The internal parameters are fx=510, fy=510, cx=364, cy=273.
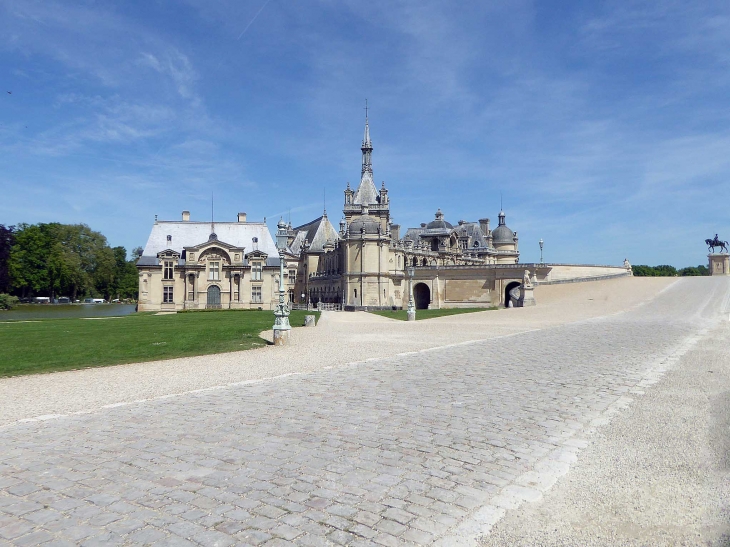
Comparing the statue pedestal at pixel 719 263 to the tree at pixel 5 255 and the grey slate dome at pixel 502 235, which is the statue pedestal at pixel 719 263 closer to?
the grey slate dome at pixel 502 235

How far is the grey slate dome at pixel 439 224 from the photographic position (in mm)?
79600

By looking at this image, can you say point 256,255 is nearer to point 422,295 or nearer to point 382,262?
point 382,262

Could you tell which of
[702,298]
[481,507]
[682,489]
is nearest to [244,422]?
[481,507]

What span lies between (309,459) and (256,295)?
175 feet

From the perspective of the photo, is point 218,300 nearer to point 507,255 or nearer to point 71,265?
point 71,265

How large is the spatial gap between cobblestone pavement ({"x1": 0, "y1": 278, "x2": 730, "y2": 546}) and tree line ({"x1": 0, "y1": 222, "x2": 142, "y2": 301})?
74.9m

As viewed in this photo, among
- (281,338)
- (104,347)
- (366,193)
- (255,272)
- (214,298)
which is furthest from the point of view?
(366,193)

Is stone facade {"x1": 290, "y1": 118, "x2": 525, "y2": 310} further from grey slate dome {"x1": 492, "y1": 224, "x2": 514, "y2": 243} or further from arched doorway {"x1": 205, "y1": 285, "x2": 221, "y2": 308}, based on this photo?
arched doorway {"x1": 205, "y1": 285, "x2": 221, "y2": 308}

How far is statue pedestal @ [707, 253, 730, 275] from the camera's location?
219 feet

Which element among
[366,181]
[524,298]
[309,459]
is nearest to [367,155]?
[366,181]

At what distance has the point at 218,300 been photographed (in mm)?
57406

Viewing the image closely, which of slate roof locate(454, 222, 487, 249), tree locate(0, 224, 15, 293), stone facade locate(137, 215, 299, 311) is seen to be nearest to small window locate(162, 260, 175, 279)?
stone facade locate(137, 215, 299, 311)

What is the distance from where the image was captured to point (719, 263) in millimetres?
67562

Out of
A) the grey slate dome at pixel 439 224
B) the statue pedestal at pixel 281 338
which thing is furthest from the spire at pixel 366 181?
the statue pedestal at pixel 281 338
